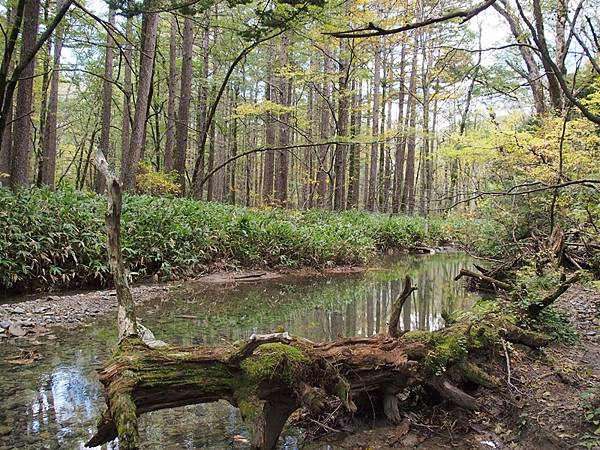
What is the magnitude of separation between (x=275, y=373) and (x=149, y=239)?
281 inches

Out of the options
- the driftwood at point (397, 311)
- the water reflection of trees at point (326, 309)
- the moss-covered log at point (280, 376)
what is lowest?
the water reflection of trees at point (326, 309)

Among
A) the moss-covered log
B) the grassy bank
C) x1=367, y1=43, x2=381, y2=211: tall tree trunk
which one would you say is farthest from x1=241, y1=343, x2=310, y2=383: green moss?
x1=367, y1=43, x2=381, y2=211: tall tree trunk

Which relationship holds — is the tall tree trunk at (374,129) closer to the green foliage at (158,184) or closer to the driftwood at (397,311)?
the green foliage at (158,184)

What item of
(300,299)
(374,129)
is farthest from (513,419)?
(374,129)

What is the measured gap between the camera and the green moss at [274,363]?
293 centimetres

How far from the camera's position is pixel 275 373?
2961mm

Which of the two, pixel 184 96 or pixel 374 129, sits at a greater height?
pixel 374 129

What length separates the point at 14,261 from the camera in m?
7.11

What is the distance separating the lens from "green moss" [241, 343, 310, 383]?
2.93 m

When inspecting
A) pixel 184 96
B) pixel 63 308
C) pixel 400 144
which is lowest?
pixel 63 308

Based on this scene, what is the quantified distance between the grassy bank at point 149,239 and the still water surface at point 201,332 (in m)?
0.99

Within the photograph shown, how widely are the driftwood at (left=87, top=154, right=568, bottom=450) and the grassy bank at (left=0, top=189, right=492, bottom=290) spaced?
450 centimetres

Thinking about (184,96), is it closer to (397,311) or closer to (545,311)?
(545,311)

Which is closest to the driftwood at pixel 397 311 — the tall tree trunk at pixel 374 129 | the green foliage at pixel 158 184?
the green foliage at pixel 158 184
